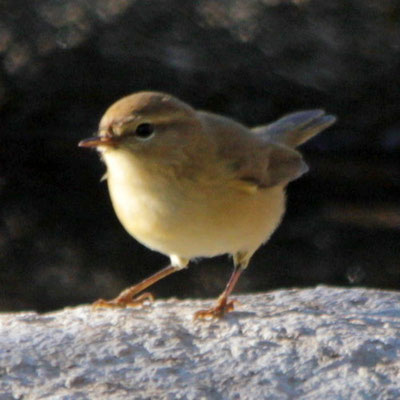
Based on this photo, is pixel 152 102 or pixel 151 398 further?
pixel 152 102

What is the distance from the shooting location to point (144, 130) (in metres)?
4.55

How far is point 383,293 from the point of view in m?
5.09

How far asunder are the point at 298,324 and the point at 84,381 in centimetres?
100

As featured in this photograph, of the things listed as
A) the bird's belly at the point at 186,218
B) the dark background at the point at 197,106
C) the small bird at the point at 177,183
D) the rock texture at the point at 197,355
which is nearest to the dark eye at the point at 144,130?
the small bird at the point at 177,183

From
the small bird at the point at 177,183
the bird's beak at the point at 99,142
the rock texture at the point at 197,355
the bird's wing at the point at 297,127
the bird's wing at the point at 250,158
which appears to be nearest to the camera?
the rock texture at the point at 197,355

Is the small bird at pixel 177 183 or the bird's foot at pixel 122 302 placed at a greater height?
the small bird at pixel 177 183

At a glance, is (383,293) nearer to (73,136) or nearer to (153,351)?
(153,351)

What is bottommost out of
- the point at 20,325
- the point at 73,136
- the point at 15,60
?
the point at 20,325

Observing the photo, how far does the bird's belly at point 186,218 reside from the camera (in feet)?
15.1

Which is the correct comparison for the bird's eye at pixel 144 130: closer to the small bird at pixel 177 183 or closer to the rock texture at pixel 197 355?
the small bird at pixel 177 183

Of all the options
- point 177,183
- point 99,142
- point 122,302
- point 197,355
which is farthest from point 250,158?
point 197,355

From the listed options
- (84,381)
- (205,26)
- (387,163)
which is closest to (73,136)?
(205,26)

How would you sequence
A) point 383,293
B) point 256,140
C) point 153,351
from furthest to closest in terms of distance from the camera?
point 256,140 < point 383,293 < point 153,351

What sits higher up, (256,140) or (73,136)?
(73,136)
